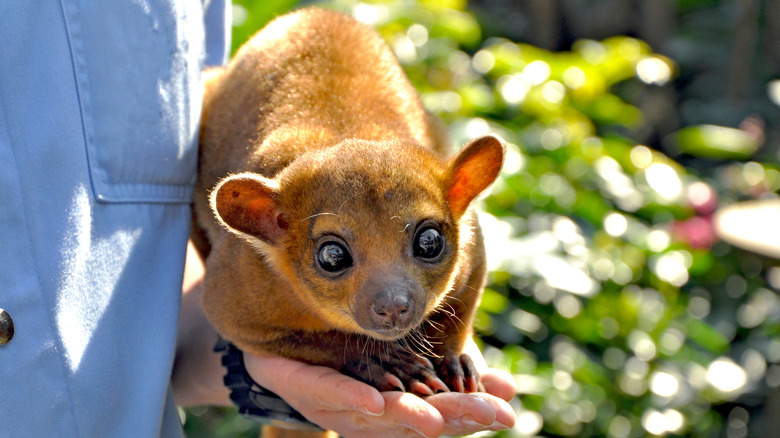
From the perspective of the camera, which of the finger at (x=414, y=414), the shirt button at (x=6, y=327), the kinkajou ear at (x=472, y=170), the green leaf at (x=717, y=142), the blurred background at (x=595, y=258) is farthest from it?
the green leaf at (x=717, y=142)

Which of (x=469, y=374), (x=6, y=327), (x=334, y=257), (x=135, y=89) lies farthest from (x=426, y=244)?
(x=6, y=327)

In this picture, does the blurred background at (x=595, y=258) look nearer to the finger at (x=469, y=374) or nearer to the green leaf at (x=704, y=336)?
the green leaf at (x=704, y=336)

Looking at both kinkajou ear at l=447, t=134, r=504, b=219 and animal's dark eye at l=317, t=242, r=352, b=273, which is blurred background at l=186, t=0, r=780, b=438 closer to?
kinkajou ear at l=447, t=134, r=504, b=219

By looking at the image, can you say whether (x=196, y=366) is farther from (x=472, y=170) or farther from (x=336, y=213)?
(x=472, y=170)

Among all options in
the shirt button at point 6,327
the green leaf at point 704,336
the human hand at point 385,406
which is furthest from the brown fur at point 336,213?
the green leaf at point 704,336

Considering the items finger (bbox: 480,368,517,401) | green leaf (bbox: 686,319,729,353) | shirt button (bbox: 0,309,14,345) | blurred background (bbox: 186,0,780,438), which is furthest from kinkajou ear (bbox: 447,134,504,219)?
green leaf (bbox: 686,319,729,353)

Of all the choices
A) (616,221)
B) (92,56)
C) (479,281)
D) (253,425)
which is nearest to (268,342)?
(479,281)

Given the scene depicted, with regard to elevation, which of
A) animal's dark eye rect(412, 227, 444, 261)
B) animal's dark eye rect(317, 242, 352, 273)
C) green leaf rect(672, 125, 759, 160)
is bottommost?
animal's dark eye rect(317, 242, 352, 273)
